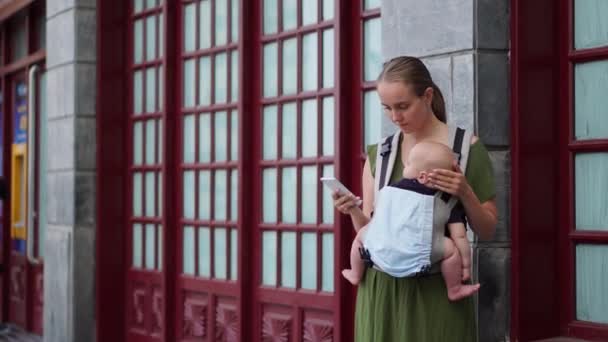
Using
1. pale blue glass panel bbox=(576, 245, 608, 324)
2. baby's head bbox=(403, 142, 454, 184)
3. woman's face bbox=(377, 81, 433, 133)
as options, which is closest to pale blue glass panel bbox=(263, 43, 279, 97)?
pale blue glass panel bbox=(576, 245, 608, 324)

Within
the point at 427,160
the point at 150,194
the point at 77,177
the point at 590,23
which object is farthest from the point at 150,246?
the point at 427,160

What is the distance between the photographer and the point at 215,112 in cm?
877

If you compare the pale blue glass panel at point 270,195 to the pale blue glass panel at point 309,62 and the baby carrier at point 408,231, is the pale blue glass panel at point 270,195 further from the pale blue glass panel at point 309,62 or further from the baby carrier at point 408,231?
the baby carrier at point 408,231

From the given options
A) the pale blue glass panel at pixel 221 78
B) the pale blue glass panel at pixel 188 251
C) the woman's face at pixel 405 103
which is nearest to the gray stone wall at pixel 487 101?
the woman's face at pixel 405 103

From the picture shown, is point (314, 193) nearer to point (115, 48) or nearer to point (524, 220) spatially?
point (524, 220)

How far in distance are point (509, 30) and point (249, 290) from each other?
3.39 metres

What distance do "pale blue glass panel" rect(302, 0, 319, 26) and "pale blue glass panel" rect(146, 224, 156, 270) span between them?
9.40 feet

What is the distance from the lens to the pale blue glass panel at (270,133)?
7974mm

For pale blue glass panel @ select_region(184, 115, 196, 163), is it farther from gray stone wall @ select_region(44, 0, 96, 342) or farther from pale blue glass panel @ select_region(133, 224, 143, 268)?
gray stone wall @ select_region(44, 0, 96, 342)

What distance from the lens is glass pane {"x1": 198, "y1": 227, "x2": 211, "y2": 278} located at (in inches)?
348

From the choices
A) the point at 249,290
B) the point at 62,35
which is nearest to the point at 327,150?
the point at 249,290

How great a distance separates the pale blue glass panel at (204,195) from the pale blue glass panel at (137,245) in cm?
114

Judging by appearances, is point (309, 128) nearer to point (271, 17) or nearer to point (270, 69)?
point (270, 69)

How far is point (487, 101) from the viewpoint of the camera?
5.46m
